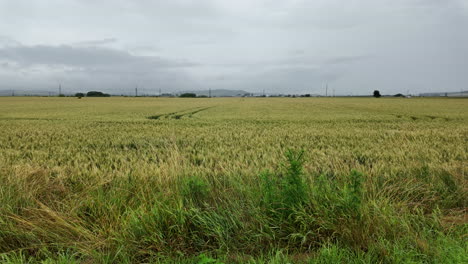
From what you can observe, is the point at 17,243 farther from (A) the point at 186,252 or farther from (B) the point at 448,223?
(B) the point at 448,223

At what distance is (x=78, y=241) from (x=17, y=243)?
799 millimetres

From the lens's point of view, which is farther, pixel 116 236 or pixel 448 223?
pixel 448 223

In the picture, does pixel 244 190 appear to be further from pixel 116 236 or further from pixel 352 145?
pixel 352 145

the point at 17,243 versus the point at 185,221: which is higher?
the point at 185,221

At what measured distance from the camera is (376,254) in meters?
2.45

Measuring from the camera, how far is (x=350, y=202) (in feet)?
9.56

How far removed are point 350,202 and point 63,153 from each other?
26.5 feet

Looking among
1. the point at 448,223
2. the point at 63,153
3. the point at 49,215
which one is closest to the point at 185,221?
the point at 49,215

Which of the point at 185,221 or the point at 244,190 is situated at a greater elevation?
the point at 244,190

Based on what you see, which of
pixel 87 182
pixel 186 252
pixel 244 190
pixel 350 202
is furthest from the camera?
pixel 87 182

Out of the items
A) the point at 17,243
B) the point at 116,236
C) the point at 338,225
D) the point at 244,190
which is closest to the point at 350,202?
the point at 338,225

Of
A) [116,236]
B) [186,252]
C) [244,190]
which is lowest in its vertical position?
[186,252]

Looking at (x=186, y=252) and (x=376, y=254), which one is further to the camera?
(x=186, y=252)

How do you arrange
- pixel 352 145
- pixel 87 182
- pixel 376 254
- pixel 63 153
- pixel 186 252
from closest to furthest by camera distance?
pixel 376 254 < pixel 186 252 < pixel 87 182 < pixel 63 153 < pixel 352 145
